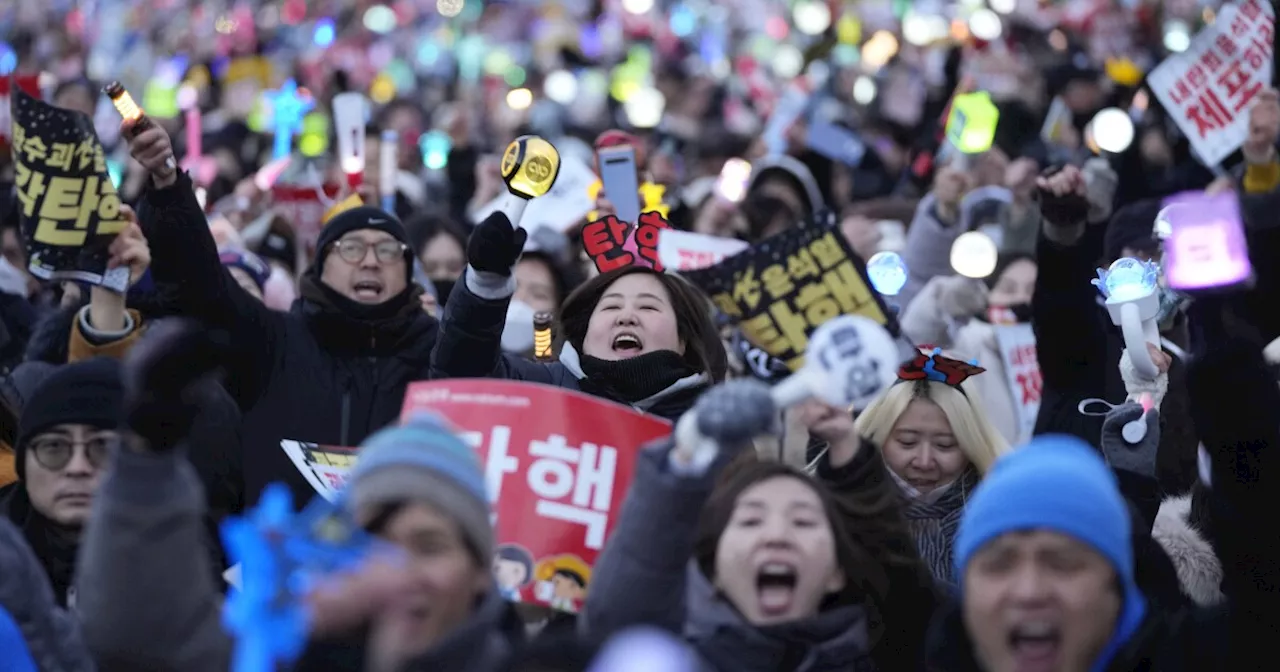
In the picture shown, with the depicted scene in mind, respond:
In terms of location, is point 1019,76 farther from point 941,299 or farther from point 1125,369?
point 1125,369

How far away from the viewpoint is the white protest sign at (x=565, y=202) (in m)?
7.68

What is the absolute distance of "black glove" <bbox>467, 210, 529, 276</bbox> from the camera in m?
5.21

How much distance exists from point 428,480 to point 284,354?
96.5 inches

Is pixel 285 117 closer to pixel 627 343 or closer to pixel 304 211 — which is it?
pixel 304 211

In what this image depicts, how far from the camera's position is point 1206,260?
11.7 ft

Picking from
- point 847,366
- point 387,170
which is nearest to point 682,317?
point 847,366

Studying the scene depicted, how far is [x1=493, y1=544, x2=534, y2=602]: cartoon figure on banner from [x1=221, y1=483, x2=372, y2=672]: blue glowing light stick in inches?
49.1

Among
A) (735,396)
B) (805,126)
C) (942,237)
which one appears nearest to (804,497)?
(735,396)

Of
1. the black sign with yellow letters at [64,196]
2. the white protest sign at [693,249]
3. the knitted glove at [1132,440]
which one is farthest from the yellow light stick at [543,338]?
the knitted glove at [1132,440]

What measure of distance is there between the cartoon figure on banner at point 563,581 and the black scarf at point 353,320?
1607 millimetres

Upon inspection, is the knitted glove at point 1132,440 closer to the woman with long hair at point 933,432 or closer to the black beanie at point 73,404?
the woman with long hair at point 933,432

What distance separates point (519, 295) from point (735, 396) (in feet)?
12.5

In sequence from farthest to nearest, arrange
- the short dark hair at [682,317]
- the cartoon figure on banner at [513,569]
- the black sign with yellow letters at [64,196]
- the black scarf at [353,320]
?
the black sign with yellow letters at [64,196], the black scarf at [353,320], the short dark hair at [682,317], the cartoon figure on banner at [513,569]

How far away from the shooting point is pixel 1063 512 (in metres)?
3.48
